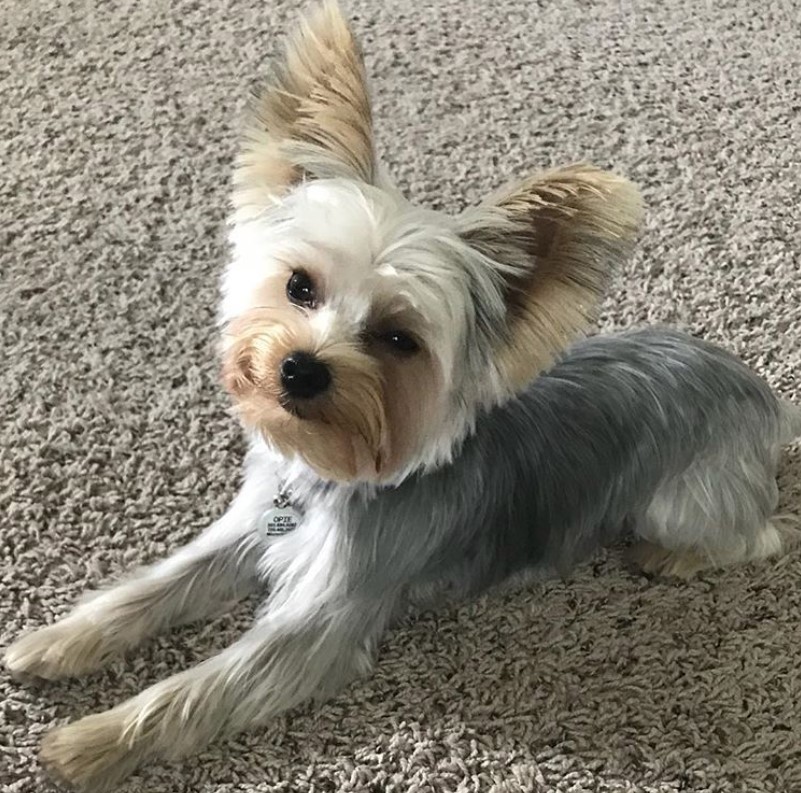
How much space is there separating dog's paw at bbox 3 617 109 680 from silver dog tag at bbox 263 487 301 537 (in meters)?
0.31

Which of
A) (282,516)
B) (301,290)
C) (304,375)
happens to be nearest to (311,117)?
(301,290)

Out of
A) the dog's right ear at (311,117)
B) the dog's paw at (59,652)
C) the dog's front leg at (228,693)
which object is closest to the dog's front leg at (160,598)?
the dog's paw at (59,652)

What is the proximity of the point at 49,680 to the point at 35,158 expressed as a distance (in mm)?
1277

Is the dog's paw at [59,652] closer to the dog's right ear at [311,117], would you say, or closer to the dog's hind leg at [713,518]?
the dog's right ear at [311,117]

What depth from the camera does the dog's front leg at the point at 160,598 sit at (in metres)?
1.67

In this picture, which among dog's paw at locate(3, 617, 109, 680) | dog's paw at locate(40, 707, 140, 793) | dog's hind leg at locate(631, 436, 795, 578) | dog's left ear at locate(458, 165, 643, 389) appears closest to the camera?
dog's left ear at locate(458, 165, 643, 389)

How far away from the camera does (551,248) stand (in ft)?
4.47

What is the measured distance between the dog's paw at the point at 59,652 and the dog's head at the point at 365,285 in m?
0.47

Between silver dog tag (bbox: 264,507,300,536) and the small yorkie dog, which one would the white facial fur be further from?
silver dog tag (bbox: 264,507,300,536)

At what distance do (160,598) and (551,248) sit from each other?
2.73ft

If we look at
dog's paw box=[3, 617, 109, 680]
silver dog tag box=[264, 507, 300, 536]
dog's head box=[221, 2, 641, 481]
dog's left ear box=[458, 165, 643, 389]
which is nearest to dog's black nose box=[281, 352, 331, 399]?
dog's head box=[221, 2, 641, 481]

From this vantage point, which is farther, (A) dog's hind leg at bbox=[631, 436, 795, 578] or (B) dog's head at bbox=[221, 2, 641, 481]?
(A) dog's hind leg at bbox=[631, 436, 795, 578]

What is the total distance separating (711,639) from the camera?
Result: 1.81 meters

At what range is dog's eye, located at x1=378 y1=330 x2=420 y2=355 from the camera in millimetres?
1415
